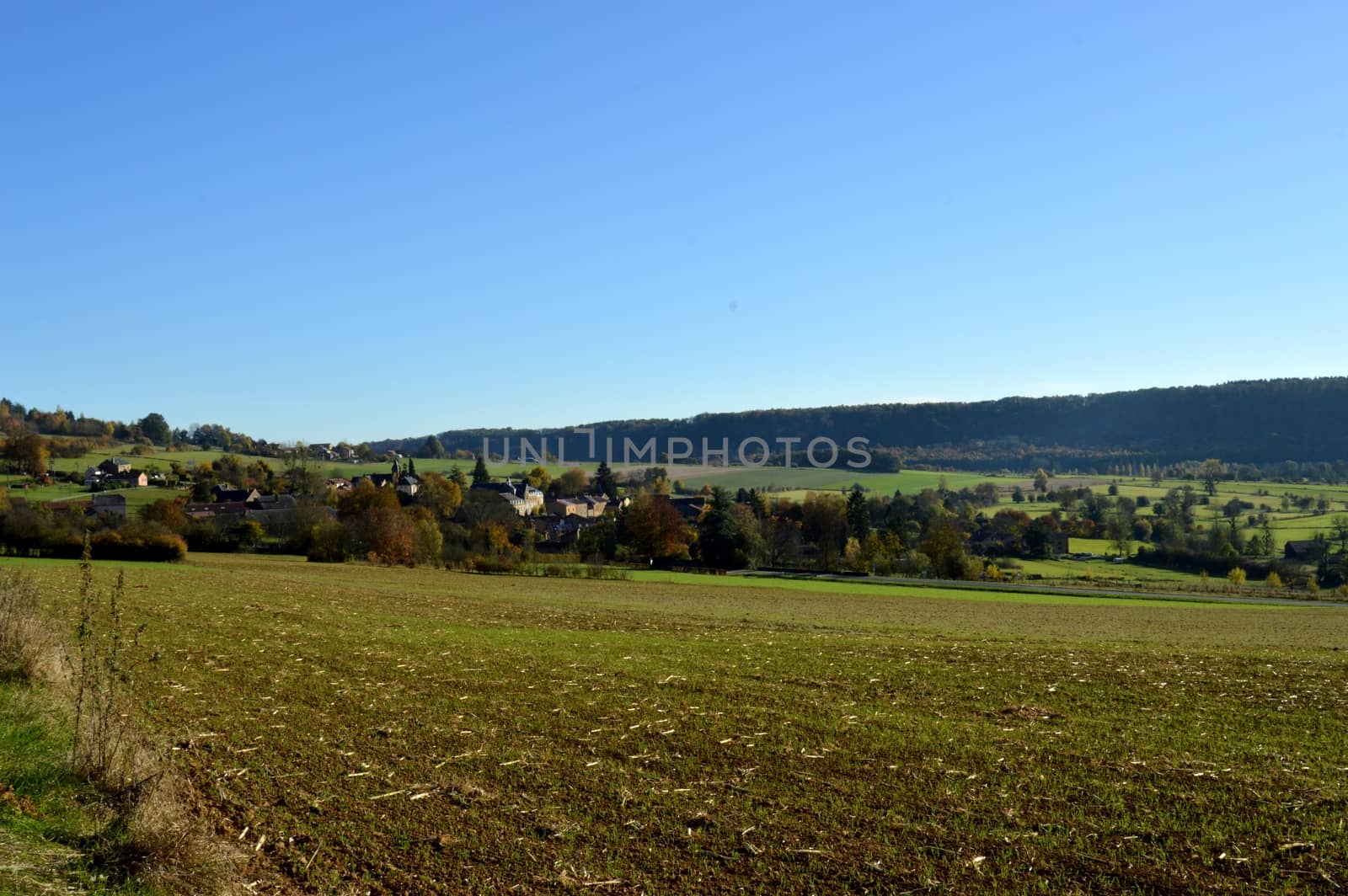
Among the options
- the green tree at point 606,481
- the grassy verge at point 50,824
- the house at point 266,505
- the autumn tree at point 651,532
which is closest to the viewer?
the grassy verge at point 50,824

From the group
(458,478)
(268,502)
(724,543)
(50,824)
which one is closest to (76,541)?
(268,502)

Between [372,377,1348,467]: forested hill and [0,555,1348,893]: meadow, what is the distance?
477 feet

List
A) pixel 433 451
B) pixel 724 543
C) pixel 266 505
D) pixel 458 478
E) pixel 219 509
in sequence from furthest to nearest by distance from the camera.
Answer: pixel 433 451
pixel 458 478
pixel 266 505
pixel 219 509
pixel 724 543

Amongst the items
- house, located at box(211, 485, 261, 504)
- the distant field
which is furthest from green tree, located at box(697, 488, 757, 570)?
house, located at box(211, 485, 261, 504)

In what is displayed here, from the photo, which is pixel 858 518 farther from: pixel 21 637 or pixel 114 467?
pixel 21 637

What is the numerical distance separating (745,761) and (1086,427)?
17611 cm

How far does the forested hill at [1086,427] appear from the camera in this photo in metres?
141

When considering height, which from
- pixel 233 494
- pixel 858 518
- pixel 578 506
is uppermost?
pixel 233 494

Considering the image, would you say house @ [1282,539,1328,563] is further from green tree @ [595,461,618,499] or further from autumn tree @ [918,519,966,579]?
green tree @ [595,461,618,499]

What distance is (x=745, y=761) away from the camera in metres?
10.2

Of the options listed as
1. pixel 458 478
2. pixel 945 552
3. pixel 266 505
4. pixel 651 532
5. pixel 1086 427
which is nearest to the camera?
pixel 945 552

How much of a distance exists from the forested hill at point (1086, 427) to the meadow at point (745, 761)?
477ft

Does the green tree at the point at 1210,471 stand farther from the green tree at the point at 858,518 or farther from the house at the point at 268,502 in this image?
the house at the point at 268,502

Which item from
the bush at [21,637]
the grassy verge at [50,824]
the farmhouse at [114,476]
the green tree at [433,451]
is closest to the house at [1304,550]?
the bush at [21,637]
